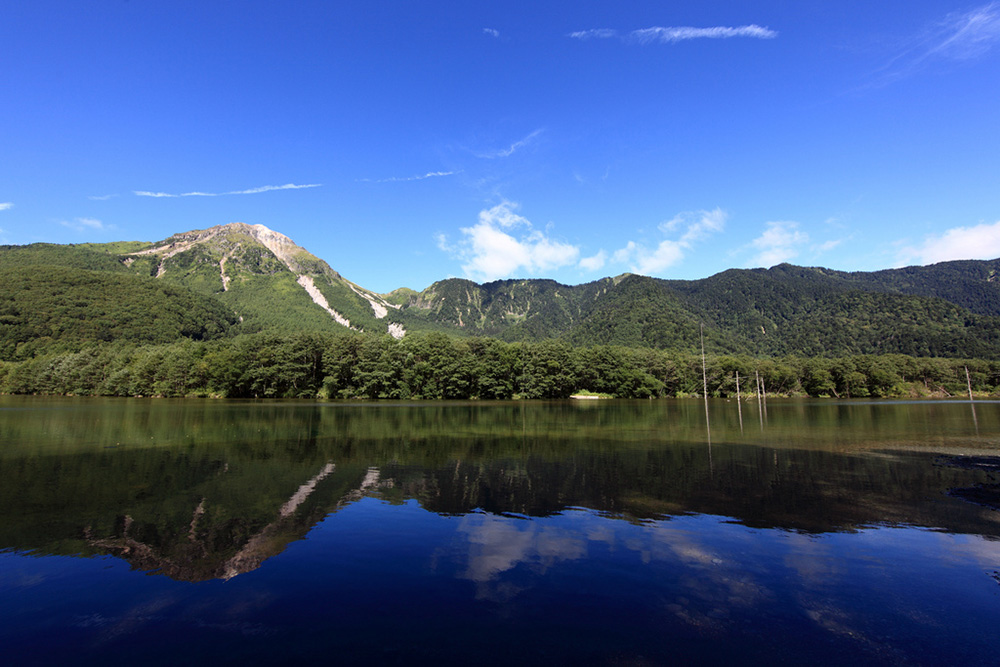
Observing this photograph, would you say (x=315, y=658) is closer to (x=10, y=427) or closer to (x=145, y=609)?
(x=145, y=609)

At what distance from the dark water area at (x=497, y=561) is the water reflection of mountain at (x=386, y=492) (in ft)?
0.46

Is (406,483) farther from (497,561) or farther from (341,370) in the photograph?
(341,370)

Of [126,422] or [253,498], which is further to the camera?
[126,422]

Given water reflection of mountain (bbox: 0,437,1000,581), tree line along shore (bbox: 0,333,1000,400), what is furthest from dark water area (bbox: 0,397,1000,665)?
tree line along shore (bbox: 0,333,1000,400)

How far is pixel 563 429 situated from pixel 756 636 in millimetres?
35569

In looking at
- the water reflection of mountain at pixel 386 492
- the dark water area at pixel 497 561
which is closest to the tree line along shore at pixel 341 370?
the water reflection of mountain at pixel 386 492

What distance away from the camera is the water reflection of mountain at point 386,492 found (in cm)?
1353

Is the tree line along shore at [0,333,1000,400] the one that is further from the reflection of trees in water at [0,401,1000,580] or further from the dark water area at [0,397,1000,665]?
the dark water area at [0,397,1000,665]

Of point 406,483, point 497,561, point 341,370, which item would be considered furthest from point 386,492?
point 341,370

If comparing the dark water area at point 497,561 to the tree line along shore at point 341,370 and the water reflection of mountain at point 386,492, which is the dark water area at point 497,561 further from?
the tree line along shore at point 341,370

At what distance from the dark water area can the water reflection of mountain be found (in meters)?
0.14

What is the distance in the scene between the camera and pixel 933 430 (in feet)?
141

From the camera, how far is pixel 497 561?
12.0 metres

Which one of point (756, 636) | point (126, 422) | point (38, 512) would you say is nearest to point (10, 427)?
point (126, 422)
